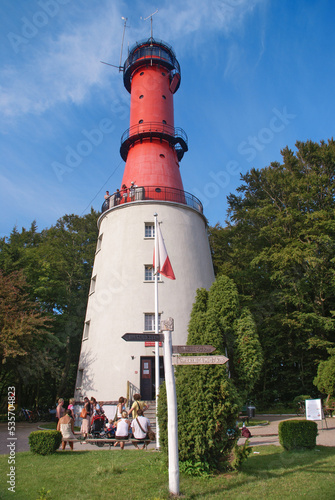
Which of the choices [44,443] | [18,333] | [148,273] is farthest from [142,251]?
[44,443]

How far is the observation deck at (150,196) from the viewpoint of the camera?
81.2 ft

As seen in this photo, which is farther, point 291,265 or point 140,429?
point 291,265

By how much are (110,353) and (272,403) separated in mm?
14555

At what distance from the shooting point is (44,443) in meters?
10.3

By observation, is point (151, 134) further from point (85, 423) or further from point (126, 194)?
point (85, 423)

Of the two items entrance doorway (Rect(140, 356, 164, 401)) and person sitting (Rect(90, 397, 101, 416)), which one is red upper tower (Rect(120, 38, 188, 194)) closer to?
entrance doorway (Rect(140, 356, 164, 401))

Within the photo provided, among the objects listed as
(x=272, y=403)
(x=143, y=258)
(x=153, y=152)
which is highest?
(x=153, y=152)

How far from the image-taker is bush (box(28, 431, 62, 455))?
10.3 m

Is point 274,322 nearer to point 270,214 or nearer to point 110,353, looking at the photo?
point 270,214

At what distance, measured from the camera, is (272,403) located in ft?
92.5

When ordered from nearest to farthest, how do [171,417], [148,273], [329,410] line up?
[171,417] → [329,410] → [148,273]

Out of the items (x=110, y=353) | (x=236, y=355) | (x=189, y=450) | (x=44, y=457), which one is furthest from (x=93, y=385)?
(x=189, y=450)

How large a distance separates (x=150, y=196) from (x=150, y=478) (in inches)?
750

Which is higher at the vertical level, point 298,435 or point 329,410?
point 298,435
